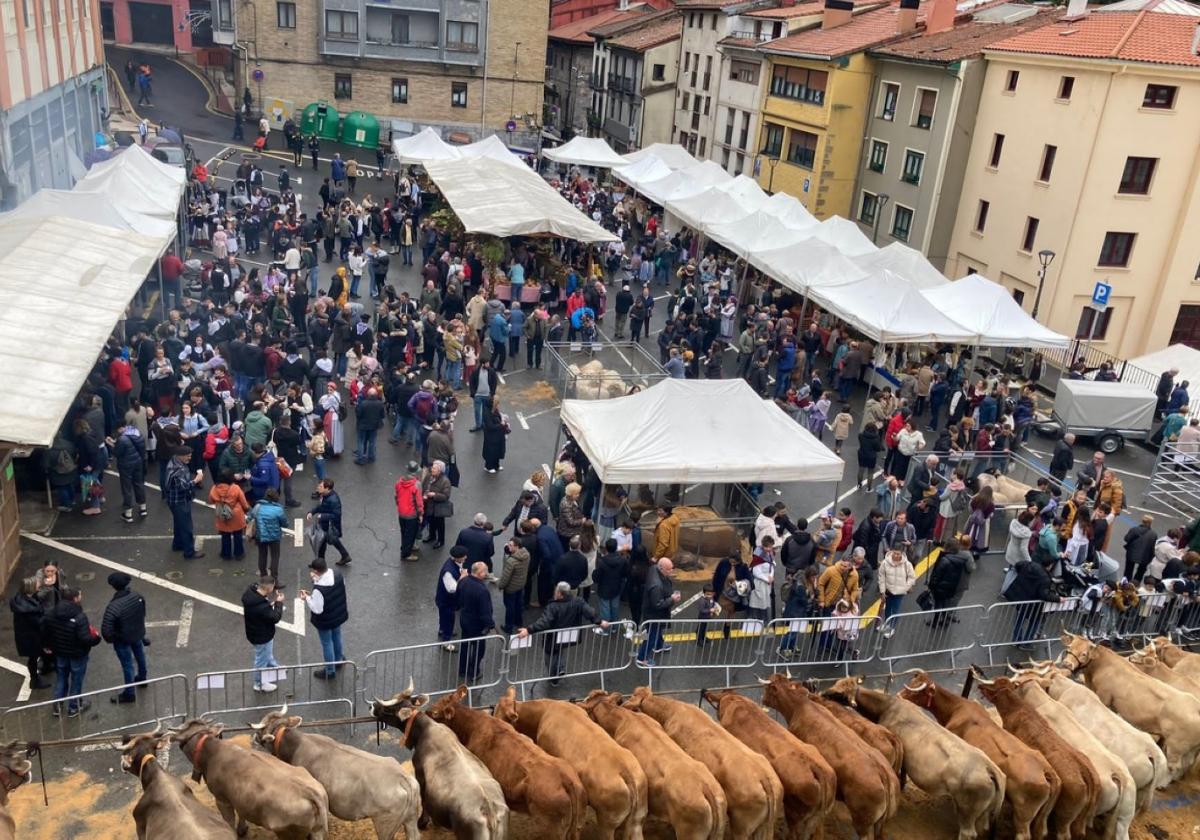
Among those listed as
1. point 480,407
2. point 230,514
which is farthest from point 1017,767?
point 480,407

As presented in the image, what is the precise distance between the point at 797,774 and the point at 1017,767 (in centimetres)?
219

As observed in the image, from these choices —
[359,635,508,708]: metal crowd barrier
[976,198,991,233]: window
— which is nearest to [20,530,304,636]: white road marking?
[359,635,508,708]: metal crowd barrier

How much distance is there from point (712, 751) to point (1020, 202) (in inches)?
1055

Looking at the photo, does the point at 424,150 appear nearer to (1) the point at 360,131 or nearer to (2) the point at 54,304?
(1) the point at 360,131

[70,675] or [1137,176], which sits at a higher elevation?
[1137,176]

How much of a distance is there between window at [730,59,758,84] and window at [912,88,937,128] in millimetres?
11186

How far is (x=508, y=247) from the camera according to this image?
2789 centimetres

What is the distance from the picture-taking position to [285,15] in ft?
155

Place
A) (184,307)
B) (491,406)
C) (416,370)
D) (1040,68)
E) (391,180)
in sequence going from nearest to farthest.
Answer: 1. (491,406)
2. (416,370)
3. (184,307)
4. (1040,68)
5. (391,180)

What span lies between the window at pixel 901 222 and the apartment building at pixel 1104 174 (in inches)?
155

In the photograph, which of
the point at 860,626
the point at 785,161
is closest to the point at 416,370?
the point at 860,626

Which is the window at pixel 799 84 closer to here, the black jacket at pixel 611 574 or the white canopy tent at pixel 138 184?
the white canopy tent at pixel 138 184

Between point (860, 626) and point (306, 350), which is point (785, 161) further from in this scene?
point (860, 626)

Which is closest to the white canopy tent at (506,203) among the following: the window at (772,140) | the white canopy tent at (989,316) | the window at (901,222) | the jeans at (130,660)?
the white canopy tent at (989,316)
